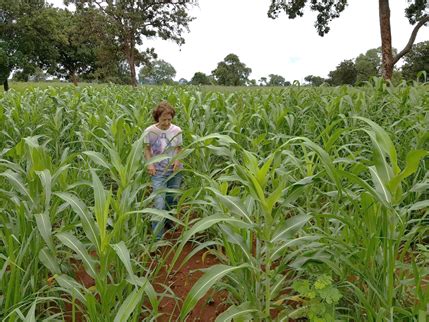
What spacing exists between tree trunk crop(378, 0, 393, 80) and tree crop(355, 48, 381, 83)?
2922cm

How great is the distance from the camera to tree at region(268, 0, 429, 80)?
13.8 meters

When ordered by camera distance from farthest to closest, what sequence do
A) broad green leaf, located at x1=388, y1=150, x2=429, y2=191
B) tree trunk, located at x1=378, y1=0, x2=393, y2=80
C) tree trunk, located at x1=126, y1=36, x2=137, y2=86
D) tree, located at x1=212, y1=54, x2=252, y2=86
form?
tree, located at x1=212, y1=54, x2=252, y2=86, tree trunk, located at x1=126, y1=36, x2=137, y2=86, tree trunk, located at x1=378, y1=0, x2=393, y2=80, broad green leaf, located at x1=388, y1=150, x2=429, y2=191

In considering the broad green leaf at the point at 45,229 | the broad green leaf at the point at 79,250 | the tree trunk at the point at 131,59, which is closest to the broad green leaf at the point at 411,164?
the broad green leaf at the point at 79,250

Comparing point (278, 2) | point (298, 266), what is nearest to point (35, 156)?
point (298, 266)

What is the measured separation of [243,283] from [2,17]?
29048 millimetres

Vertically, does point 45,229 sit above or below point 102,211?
below

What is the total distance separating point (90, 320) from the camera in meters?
1.70

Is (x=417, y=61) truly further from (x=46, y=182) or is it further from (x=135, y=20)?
(x=46, y=182)

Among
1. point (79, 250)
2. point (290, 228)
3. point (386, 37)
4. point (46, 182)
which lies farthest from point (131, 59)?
point (290, 228)

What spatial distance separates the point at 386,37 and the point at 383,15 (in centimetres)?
94

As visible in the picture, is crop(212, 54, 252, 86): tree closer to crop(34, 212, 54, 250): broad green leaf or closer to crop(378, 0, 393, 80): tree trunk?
crop(378, 0, 393, 80): tree trunk

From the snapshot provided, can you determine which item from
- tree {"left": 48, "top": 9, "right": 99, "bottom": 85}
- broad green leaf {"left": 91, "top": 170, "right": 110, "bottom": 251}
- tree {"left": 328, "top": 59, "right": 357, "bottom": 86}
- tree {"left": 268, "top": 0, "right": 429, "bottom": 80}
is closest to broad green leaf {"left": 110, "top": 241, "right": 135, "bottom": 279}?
broad green leaf {"left": 91, "top": 170, "right": 110, "bottom": 251}

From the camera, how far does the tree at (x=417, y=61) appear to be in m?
36.2

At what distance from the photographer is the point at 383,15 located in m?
14.0
